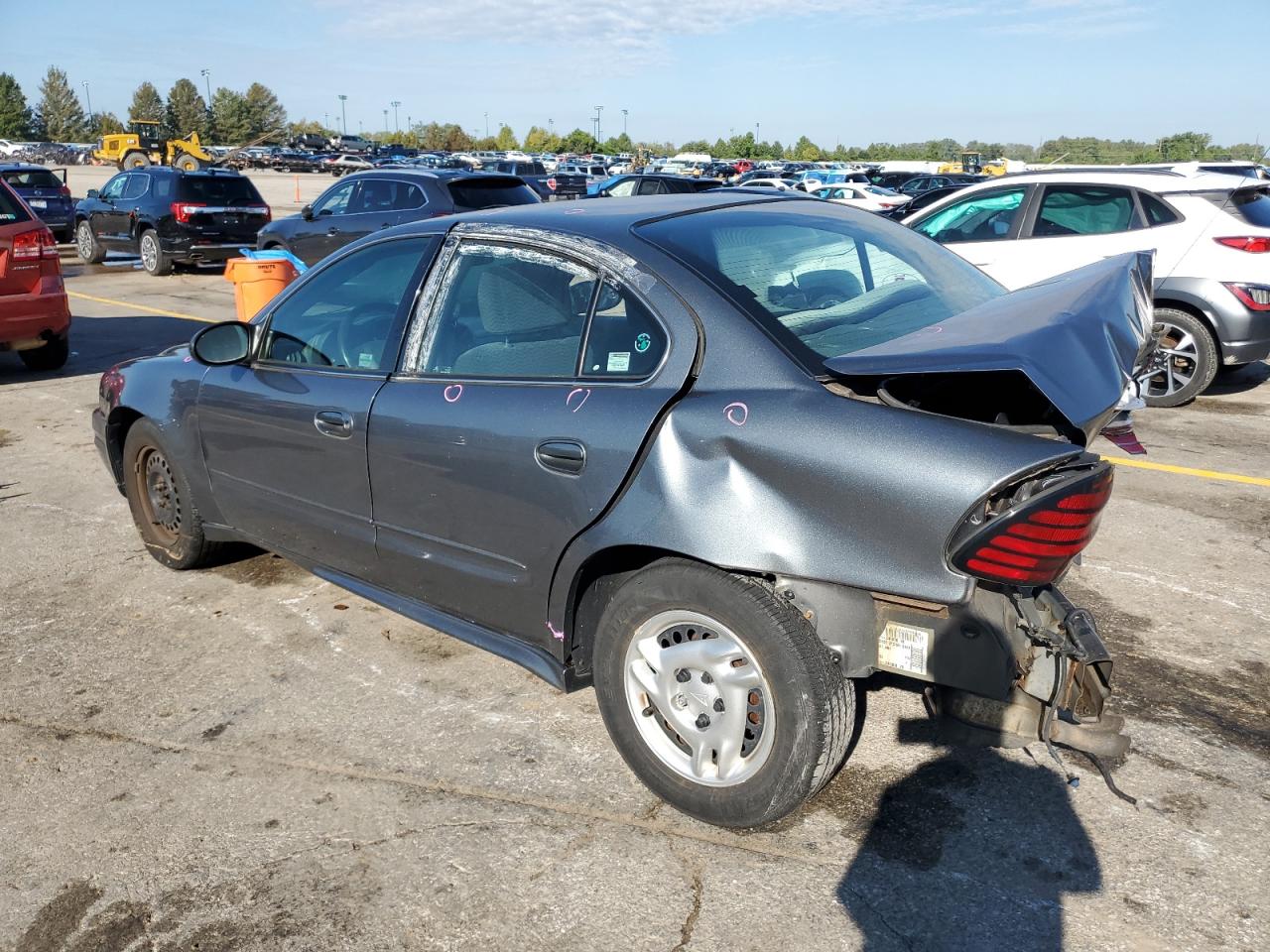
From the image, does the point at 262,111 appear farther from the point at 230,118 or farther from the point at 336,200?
the point at 336,200

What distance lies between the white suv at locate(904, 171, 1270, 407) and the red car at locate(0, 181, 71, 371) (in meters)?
7.73

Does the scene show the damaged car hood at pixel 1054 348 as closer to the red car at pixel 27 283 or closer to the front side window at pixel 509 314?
the front side window at pixel 509 314

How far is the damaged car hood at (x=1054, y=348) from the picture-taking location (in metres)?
2.49

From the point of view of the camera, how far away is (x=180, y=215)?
54.5 ft

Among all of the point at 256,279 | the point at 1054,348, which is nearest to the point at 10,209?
the point at 256,279

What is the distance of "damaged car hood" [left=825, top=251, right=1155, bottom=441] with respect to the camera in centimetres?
249

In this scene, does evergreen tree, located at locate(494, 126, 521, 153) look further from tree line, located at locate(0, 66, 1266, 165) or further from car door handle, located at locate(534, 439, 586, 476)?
car door handle, located at locate(534, 439, 586, 476)

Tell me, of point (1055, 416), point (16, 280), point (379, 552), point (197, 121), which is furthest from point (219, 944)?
point (197, 121)

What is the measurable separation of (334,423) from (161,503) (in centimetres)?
167

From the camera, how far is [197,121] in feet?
320

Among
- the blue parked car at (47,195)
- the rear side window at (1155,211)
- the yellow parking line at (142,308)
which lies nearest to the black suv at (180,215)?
the yellow parking line at (142,308)

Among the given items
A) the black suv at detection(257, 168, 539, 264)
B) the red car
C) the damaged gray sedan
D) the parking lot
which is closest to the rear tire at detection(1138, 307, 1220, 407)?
the parking lot

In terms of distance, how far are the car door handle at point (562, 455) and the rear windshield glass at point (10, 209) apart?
7667mm

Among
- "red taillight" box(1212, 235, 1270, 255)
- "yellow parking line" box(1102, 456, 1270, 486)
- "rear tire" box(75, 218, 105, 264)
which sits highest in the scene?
"red taillight" box(1212, 235, 1270, 255)
